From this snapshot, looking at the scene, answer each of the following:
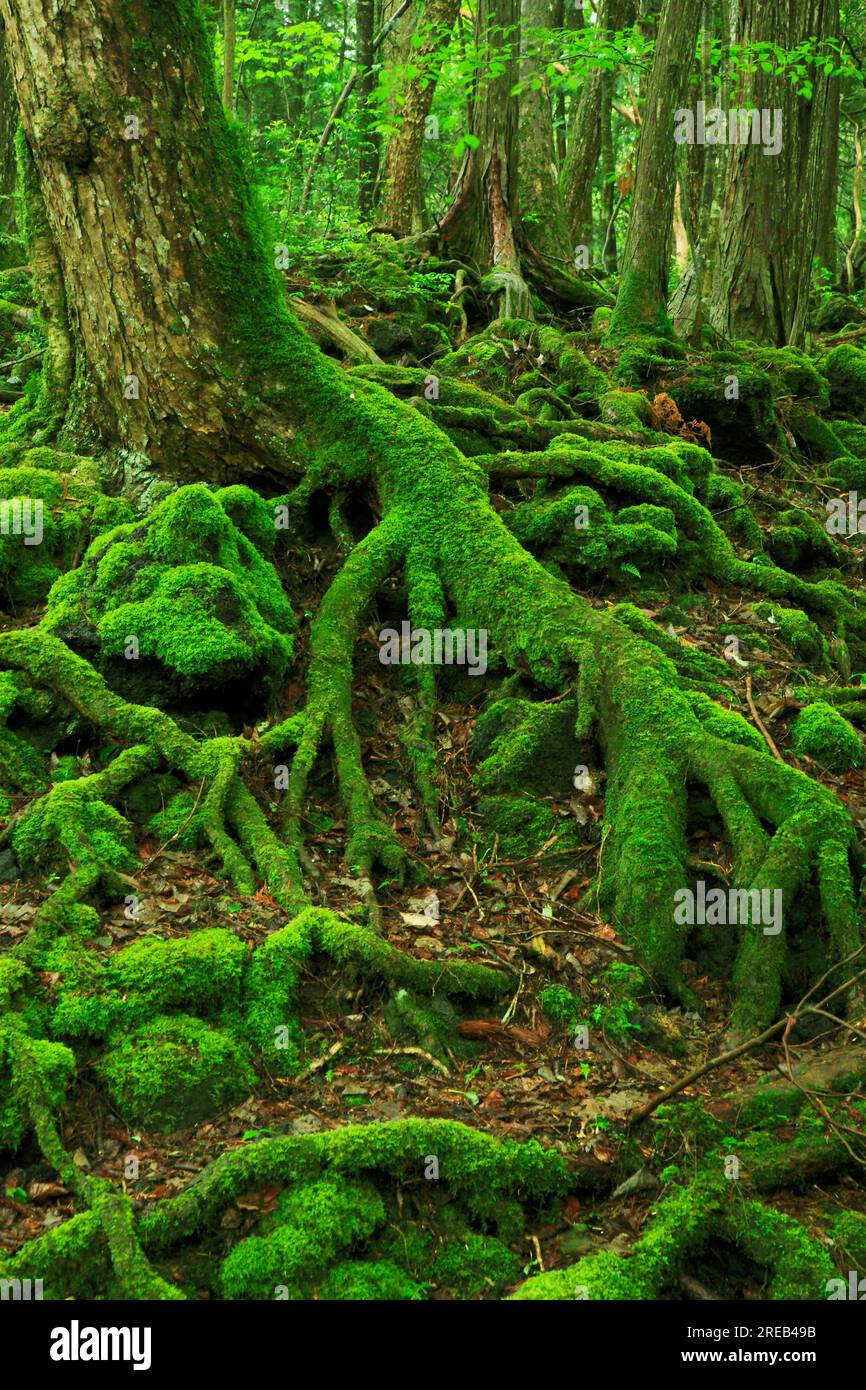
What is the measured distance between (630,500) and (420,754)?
2954 millimetres

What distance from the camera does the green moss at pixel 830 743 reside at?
588cm

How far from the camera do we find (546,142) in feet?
42.3

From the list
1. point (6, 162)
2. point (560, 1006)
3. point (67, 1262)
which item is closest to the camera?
point (67, 1262)

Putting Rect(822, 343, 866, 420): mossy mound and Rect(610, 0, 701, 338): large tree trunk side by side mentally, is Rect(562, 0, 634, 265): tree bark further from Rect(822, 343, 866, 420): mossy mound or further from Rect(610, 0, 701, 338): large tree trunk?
Rect(822, 343, 866, 420): mossy mound

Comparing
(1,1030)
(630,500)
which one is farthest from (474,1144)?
A: (630,500)

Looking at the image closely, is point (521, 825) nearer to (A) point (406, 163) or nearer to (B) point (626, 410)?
(B) point (626, 410)

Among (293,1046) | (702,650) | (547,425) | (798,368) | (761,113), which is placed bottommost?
(293,1046)

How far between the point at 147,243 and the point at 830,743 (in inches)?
198

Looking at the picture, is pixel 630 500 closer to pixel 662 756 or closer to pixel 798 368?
pixel 662 756

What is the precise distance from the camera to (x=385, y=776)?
6.07 metres

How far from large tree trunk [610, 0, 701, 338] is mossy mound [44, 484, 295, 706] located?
236 inches

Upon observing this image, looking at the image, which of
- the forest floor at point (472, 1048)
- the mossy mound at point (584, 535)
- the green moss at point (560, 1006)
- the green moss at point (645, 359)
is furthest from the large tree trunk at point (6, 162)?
the green moss at point (560, 1006)

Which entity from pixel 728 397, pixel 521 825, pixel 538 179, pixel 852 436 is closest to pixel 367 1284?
pixel 521 825

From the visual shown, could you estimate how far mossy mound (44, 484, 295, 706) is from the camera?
5594 millimetres
